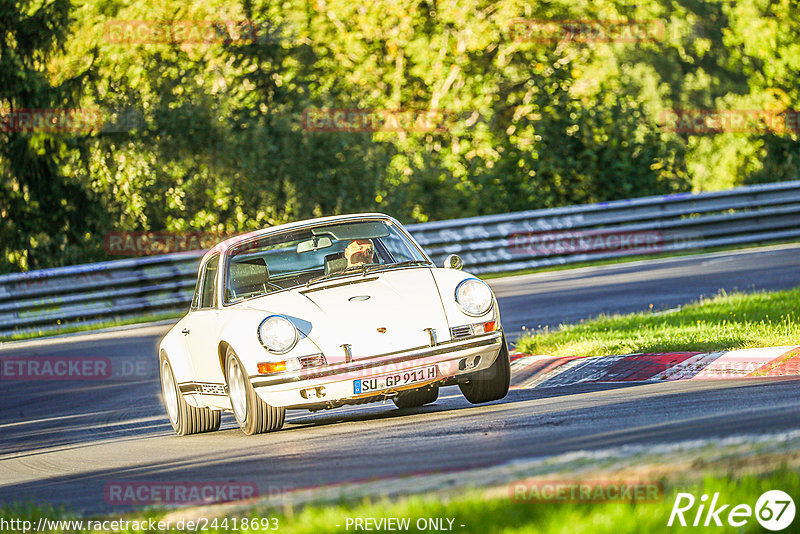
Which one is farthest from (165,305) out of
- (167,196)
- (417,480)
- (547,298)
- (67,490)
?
(417,480)

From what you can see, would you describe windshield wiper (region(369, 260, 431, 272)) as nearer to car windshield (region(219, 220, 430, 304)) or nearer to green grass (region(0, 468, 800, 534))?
car windshield (region(219, 220, 430, 304))

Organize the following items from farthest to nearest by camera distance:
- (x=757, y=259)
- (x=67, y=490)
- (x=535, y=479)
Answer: (x=757, y=259) < (x=67, y=490) < (x=535, y=479)

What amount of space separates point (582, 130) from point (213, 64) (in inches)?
347

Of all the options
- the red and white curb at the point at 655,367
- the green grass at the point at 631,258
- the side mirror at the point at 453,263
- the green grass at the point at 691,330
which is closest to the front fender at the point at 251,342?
the side mirror at the point at 453,263

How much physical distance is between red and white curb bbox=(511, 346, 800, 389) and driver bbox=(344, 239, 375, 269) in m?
1.94

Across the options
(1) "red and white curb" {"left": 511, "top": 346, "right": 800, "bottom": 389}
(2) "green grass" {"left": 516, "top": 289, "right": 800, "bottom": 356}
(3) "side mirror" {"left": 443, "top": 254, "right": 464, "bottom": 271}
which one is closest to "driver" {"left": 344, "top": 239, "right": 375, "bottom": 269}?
(3) "side mirror" {"left": 443, "top": 254, "right": 464, "bottom": 271}

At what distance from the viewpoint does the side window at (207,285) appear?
9767mm

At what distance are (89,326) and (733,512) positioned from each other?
16.5 metres

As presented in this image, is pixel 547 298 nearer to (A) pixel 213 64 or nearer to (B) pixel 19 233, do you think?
(B) pixel 19 233

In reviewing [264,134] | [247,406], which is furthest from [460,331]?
[264,134]

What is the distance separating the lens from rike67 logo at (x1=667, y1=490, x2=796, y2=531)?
14.1 ft

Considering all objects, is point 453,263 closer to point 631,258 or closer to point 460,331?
Result: point 460,331

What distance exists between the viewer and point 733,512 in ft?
14.3

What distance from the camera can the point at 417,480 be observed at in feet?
18.0
